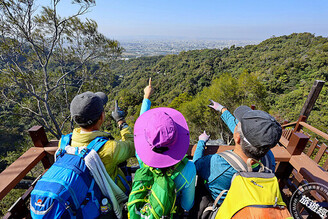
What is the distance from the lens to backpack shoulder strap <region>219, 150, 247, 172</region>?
3.31 feet

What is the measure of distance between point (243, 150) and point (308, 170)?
713 millimetres

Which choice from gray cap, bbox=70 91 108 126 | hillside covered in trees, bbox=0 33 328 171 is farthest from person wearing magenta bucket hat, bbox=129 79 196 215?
hillside covered in trees, bbox=0 33 328 171

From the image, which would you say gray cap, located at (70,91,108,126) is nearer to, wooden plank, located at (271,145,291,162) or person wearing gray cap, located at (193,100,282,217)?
person wearing gray cap, located at (193,100,282,217)

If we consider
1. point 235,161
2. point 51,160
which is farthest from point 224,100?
point 51,160

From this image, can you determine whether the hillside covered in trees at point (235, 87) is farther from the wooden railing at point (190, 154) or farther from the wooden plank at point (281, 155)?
the wooden plank at point (281, 155)

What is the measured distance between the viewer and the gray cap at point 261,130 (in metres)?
0.87

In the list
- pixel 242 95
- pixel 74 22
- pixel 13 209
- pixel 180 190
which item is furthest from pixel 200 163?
pixel 242 95

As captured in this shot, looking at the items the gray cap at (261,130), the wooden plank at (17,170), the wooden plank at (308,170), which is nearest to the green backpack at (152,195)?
the gray cap at (261,130)

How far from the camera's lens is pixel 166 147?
0.95 metres

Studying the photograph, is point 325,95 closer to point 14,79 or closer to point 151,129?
point 151,129

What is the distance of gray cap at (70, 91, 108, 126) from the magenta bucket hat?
14.0 inches

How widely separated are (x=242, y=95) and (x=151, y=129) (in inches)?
370

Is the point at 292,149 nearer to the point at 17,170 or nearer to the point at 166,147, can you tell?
the point at 166,147

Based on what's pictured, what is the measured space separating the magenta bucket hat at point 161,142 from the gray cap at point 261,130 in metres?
0.38
